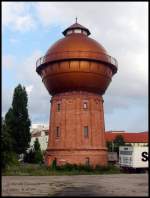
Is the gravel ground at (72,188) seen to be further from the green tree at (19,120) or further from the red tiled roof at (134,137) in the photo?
the red tiled roof at (134,137)

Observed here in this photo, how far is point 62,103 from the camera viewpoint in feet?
120

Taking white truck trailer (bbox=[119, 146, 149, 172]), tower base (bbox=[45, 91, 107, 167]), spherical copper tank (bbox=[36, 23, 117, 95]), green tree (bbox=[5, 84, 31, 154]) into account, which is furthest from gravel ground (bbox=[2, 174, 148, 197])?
green tree (bbox=[5, 84, 31, 154])

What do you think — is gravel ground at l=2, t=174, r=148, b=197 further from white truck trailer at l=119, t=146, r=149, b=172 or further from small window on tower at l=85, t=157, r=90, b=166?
small window on tower at l=85, t=157, r=90, b=166

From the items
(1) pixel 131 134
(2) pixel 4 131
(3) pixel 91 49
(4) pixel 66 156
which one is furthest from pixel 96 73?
(1) pixel 131 134

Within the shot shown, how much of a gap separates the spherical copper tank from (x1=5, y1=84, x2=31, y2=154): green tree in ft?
47.3

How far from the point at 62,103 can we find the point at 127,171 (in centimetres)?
915

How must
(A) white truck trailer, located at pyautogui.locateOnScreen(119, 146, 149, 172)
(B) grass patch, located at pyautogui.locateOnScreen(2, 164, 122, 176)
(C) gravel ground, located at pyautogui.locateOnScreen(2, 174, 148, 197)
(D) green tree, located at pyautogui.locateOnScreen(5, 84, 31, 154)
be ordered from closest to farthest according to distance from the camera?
1. (C) gravel ground, located at pyautogui.locateOnScreen(2, 174, 148, 197)
2. (B) grass patch, located at pyautogui.locateOnScreen(2, 164, 122, 176)
3. (A) white truck trailer, located at pyautogui.locateOnScreen(119, 146, 149, 172)
4. (D) green tree, located at pyautogui.locateOnScreen(5, 84, 31, 154)

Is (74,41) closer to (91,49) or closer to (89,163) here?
(91,49)

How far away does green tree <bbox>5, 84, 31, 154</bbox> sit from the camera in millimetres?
50219

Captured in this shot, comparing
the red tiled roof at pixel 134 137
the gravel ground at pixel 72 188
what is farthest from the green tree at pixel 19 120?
the red tiled roof at pixel 134 137

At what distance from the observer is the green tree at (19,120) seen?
50219mm

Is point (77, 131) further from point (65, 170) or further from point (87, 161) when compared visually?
point (65, 170)

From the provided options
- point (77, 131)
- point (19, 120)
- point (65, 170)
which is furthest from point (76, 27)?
point (19, 120)

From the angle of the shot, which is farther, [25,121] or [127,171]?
[25,121]
